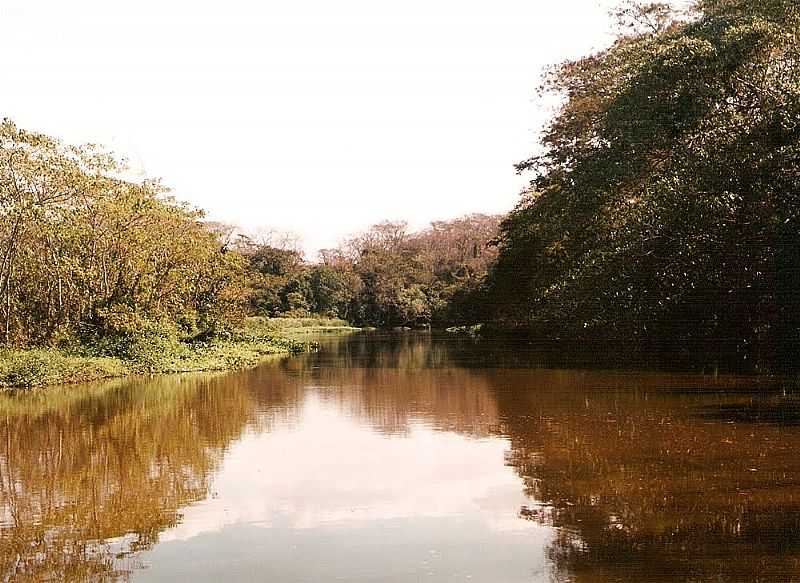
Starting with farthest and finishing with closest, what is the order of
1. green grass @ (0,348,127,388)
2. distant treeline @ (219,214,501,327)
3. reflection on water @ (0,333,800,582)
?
1. distant treeline @ (219,214,501,327)
2. green grass @ (0,348,127,388)
3. reflection on water @ (0,333,800,582)

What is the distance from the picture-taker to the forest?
19219 millimetres

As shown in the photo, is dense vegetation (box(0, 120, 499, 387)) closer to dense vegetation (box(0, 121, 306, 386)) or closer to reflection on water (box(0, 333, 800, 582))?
dense vegetation (box(0, 121, 306, 386))

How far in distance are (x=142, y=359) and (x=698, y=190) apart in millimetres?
16224

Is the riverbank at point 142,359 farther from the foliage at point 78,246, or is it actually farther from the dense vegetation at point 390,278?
the dense vegetation at point 390,278

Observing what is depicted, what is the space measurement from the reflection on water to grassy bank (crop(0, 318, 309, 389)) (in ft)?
11.1

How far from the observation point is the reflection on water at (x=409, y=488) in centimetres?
637

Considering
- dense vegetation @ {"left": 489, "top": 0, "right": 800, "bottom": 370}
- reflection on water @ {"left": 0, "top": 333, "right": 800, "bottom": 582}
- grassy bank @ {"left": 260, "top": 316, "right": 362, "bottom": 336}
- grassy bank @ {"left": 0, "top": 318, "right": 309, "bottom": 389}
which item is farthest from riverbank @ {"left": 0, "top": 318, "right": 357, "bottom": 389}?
grassy bank @ {"left": 260, "top": 316, "right": 362, "bottom": 336}

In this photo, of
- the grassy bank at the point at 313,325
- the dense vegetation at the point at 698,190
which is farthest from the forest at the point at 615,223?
the grassy bank at the point at 313,325

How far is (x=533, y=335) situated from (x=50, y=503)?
37371mm

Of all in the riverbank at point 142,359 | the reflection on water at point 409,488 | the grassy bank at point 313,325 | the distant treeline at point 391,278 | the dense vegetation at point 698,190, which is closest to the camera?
the reflection on water at point 409,488

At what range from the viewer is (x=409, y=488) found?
29.8 feet

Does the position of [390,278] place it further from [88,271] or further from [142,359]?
[88,271]

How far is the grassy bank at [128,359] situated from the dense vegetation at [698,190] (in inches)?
467

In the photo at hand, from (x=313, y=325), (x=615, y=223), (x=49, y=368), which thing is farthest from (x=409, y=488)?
(x=313, y=325)
